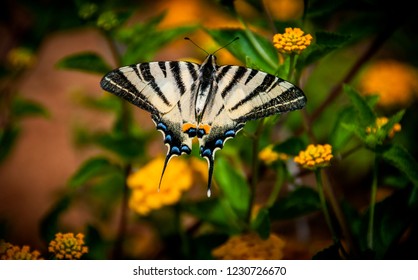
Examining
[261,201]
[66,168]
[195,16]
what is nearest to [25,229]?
[66,168]

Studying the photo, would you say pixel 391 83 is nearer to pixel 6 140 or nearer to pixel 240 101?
pixel 240 101

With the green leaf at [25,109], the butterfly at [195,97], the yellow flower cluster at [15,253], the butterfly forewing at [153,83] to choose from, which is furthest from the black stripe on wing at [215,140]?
the green leaf at [25,109]

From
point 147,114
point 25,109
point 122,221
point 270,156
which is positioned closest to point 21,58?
point 25,109

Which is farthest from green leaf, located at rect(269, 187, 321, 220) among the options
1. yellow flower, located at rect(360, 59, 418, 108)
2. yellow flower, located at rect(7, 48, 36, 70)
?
yellow flower, located at rect(7, 48, 36, 70)

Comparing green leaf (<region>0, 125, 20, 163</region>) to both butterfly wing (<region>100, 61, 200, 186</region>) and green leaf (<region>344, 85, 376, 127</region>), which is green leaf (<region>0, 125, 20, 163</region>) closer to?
butterfly wing (<region>100, 61, 200, 186</region>)

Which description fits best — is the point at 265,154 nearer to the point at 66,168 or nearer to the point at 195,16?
the point at 66,168
